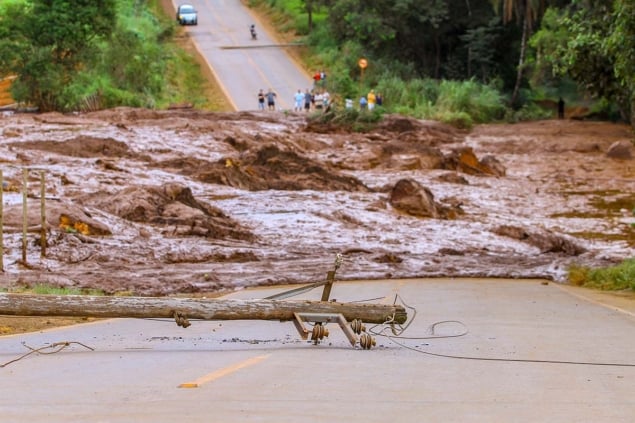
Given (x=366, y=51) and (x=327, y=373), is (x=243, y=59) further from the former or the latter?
(x=327, y=373)

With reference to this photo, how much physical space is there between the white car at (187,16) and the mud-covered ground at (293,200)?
28.5m

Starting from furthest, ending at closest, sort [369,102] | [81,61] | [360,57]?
[360,57]
[81,61]
[369,102]

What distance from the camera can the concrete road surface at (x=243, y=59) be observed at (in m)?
63.3

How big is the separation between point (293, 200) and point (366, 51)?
→ 128ft

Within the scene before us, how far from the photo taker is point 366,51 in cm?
6931

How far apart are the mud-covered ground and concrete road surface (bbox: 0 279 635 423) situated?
628 centimetres

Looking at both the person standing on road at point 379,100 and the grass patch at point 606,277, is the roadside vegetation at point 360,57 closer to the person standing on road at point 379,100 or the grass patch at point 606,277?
the person standing on road at point 379,100

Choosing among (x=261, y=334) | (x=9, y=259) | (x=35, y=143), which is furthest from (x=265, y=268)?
(x=35, y=143)

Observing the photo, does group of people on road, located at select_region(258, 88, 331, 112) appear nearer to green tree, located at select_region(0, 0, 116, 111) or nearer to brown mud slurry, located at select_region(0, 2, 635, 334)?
brown mud slurry, located at select_region(0, 2, 635, 334)

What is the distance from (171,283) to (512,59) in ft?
179

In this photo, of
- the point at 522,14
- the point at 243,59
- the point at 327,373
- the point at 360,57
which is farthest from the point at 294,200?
the point at 243,59

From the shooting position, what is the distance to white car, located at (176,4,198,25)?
7975cm

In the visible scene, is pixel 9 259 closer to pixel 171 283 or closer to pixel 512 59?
pixel 171 283

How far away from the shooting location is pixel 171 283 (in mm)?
18656
